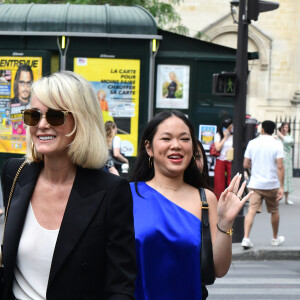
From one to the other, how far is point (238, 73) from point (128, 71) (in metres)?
3.58

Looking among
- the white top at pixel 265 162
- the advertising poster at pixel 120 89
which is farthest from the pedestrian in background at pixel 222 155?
the white top at pixel 265 162

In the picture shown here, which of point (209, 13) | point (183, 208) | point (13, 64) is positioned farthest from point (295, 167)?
point (183, 208)

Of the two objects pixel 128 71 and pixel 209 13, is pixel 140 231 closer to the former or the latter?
pixel 128 71

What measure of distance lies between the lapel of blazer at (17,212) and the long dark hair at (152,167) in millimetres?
1325

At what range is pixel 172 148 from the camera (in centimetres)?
414

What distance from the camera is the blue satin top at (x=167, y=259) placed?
12.4 ft

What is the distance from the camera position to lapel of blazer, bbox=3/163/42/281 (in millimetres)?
2850

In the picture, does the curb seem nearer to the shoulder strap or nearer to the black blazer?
the shoulder strap

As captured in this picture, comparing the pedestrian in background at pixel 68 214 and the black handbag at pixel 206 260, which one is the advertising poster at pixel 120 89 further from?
the pedestrian in background at pixel 68 214

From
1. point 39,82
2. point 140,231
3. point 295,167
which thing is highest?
point 39,82

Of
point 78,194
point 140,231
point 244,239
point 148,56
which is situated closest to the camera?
point 78,194

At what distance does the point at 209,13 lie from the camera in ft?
112

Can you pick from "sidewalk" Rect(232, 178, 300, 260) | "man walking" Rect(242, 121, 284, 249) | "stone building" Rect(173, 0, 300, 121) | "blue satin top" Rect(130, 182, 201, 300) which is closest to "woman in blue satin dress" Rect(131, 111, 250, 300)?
"blue satin top" Rect(130, 182, 201, 300)

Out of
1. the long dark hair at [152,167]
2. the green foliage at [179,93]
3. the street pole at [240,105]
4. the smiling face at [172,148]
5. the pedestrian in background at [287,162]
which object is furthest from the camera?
the pedestrian in background at [287,162]
